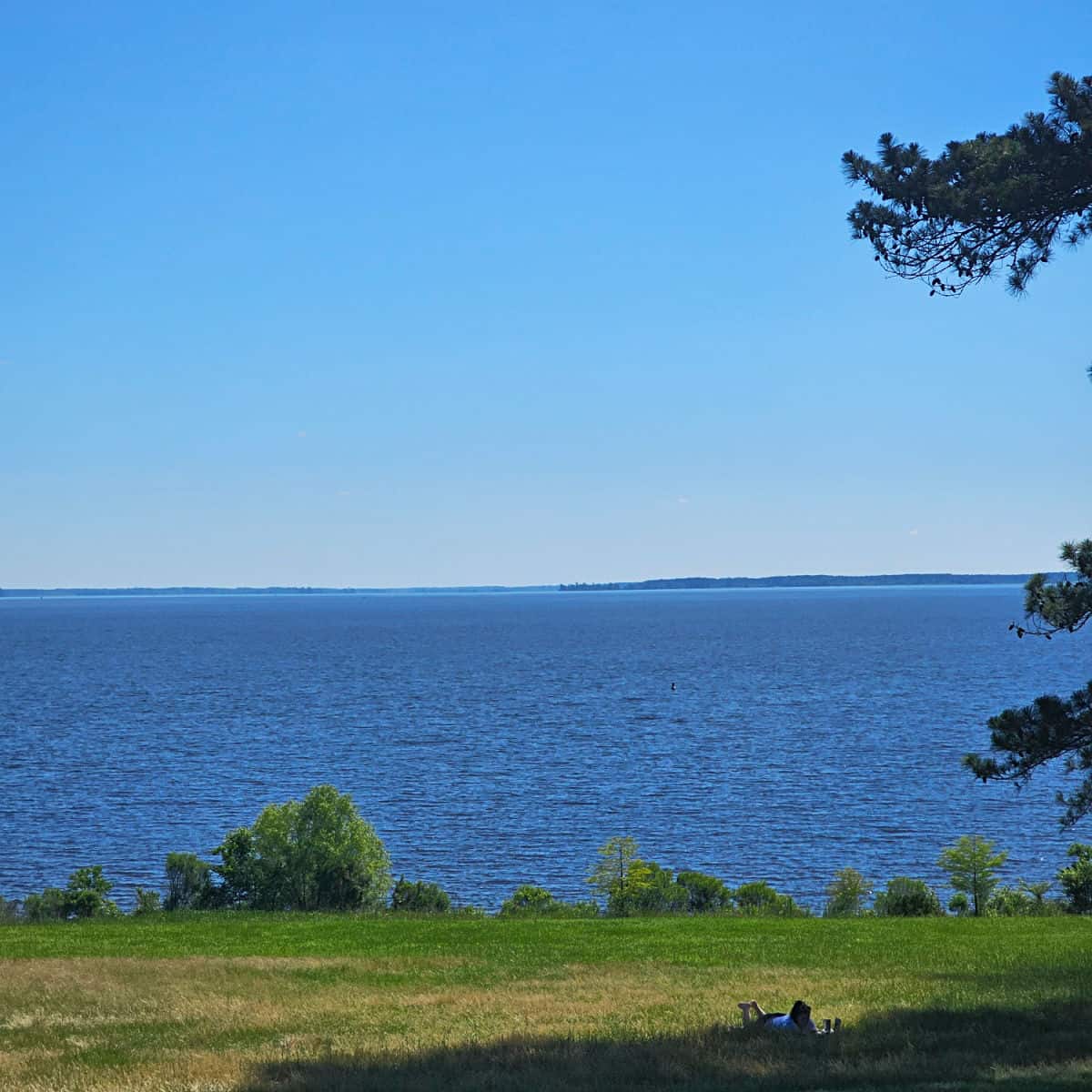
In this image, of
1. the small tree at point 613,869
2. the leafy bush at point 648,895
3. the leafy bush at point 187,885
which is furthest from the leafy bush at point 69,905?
the small tree at point 613,869

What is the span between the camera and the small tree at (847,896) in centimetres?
3381

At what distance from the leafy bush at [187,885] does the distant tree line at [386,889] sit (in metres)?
0.04

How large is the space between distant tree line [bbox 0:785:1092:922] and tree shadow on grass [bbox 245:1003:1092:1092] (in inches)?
707

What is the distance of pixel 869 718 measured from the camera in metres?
89.2

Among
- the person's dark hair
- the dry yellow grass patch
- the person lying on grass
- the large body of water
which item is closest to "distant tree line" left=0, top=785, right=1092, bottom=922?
the large body of water

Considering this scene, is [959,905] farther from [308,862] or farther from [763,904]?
[308,862]

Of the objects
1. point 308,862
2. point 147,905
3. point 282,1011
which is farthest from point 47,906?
point 282,1011

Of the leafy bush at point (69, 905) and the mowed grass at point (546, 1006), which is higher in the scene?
the mowed grass at point (546, 1006)

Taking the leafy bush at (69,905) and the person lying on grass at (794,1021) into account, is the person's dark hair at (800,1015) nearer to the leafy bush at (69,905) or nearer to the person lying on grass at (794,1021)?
the person lying on grass at (794,1021)

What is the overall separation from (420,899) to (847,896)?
12.9 meters

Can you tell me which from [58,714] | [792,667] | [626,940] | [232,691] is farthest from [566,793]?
[792,667]

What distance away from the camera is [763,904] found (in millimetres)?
34344

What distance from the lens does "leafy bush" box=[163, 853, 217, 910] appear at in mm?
37469

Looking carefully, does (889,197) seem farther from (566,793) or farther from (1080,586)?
(566,793)
